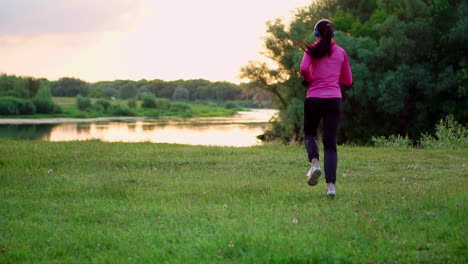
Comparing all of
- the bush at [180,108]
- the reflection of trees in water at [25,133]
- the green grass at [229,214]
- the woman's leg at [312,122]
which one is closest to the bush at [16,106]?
the reflection of trees in water at [25,133]

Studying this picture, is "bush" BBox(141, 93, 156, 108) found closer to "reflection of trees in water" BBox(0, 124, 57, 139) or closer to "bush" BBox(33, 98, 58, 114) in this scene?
"bush" BBox(33, 98, 58, 114)

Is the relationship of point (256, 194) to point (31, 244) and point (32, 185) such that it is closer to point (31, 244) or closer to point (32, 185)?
point (31, 244)

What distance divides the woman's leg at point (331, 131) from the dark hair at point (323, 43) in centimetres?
68

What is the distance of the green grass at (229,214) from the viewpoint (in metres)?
4.59

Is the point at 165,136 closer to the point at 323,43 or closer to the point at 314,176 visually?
the point at 314,176

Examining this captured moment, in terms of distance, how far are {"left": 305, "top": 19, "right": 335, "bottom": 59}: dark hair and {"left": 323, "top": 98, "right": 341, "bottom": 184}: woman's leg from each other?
2.24 feet

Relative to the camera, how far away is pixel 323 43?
664 centimetres

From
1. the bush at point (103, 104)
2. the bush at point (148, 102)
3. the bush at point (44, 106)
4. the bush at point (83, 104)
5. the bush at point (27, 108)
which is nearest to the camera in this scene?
the bush at point (27, 108)

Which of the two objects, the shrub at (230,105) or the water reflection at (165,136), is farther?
the shrub at (230,105)

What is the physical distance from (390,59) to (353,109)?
5099 millimetres

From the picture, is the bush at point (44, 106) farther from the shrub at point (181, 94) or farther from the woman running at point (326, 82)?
the woman running at point (326, 82)

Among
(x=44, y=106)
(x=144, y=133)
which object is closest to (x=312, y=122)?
(x=144, y=133)

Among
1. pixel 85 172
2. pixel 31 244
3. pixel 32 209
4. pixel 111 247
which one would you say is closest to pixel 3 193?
pixel 32 209

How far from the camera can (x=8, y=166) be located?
1122cm
